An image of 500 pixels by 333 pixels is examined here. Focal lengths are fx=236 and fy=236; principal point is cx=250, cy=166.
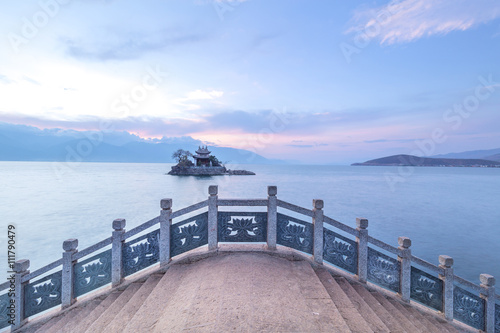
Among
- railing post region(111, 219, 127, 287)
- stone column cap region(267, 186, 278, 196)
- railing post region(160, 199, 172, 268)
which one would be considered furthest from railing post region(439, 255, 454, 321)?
railing post region(111, 219, 127, 287)

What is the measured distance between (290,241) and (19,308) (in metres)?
5.47

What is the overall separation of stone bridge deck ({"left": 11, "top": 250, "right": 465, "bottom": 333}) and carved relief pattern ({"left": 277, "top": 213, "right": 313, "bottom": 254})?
262mm

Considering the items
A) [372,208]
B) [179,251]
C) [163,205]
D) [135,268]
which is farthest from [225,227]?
[372,208]

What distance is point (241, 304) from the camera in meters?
3.43

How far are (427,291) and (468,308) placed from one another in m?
1.03

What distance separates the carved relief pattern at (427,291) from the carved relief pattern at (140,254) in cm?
561

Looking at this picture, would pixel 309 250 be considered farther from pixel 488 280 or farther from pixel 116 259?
pixel 116 259

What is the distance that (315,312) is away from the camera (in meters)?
3.41

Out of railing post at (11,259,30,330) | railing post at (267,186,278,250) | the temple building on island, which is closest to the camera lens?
railing post at (11,259,30,330)

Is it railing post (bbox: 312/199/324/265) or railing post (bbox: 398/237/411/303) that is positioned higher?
railing post (bbox: 312/199/324/265)

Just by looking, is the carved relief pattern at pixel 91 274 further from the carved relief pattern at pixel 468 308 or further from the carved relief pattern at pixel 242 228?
the carved relief pattern at pixel 468 308

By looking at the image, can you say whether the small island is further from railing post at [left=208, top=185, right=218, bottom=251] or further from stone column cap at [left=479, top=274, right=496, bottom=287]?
stone column cap at [left=479, top=274, right=496, bottom=287]

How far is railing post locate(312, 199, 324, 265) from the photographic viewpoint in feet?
16.7

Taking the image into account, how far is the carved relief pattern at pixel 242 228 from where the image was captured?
5.23 m
